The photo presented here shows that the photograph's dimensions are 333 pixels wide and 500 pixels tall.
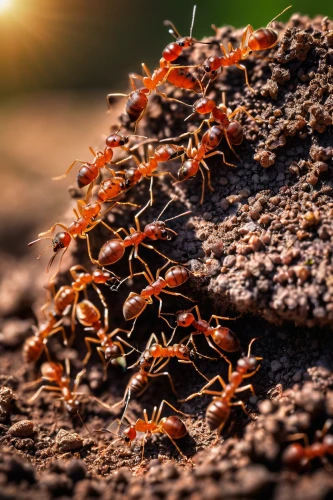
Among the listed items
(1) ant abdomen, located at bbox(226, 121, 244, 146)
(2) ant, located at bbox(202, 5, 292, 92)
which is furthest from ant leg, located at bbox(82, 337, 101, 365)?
(2) ant, located at bbox(202, 5, 292, 92)

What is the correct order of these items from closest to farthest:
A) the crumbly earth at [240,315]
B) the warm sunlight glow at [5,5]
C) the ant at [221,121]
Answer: the crumbly earth at [240,315]
the ant at [221,121]
the warm sunlight glow at [5,5]

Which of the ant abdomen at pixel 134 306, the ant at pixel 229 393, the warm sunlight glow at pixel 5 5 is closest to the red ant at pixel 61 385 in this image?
the ant abdomen at pixel 134 306

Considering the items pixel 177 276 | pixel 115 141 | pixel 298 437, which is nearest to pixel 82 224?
pixel 115 141

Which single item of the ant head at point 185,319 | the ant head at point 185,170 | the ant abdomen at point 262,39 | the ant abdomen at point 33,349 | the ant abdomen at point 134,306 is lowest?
the ant head at point 185,319

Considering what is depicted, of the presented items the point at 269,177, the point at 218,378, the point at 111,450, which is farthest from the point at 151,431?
the point at 269,177

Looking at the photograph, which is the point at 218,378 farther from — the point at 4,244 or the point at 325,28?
the point at 4,244

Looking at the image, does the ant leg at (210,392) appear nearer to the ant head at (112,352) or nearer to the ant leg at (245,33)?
the ant head at (112,352)

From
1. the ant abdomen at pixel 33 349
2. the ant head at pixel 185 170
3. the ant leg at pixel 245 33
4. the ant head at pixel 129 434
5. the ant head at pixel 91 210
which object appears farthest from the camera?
the ant abdomen at pixel 33 349

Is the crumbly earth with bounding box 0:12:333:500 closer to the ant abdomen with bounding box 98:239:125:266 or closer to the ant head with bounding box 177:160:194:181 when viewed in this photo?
the ant head with bounding box 177:160:194:181
